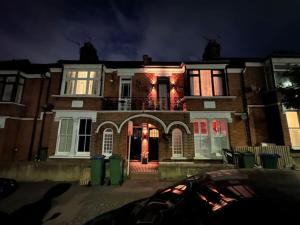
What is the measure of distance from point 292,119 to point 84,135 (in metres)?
15.2

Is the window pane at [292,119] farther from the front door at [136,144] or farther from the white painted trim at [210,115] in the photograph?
the front door at [136,144]

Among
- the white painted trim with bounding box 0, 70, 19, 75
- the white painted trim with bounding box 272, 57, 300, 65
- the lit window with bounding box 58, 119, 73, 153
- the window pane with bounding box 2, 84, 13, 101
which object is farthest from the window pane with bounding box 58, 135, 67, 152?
the white painted trim with bounding box 272, 57, 300, 65

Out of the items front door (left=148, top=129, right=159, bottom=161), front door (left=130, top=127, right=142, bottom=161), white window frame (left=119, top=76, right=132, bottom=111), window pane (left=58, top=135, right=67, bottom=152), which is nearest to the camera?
window pane (left=58, top=135, right=67, bottom=152)

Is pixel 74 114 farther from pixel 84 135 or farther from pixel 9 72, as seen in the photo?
pixel 9 72

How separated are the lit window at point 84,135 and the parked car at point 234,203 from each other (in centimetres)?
1097

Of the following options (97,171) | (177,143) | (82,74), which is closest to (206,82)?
(177,143)

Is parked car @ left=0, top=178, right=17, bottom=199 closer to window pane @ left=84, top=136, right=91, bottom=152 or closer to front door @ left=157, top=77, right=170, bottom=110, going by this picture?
window pane @ left=84, top=136, right=91, bottom=152

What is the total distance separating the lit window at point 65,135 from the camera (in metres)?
12.5

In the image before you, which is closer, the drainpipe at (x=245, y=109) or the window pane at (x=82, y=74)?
the drainpipe at (x=245, y=109)

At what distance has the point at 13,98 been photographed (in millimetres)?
13953

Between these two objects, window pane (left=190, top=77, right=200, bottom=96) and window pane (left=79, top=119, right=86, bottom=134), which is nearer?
window pane (left=79, top=119, right=86, bottom=134)

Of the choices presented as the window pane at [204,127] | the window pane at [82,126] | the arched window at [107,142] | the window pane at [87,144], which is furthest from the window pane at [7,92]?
the window pane at [204,127]

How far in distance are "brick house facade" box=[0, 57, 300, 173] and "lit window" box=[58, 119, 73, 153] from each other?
70 millimetres

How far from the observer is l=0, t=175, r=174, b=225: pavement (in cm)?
584
